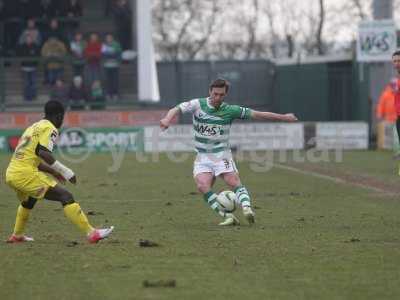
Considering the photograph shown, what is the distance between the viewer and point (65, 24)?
3831 centimetres

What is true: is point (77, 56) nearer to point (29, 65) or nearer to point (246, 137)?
point (29, 65)

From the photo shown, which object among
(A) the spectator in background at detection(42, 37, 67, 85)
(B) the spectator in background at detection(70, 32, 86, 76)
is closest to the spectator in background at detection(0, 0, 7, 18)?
(A) the spectator in background at detection(42, 37, 67, 85)

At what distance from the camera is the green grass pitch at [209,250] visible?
27.9 ft

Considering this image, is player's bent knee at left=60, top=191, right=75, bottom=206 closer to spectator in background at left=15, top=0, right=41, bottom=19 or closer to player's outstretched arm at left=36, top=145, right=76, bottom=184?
player's outstretched arm at left=36, top=145, right=76, bottom=184

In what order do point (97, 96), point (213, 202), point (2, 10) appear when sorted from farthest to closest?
point (2, 10), point (97, 96), point (213, 202)

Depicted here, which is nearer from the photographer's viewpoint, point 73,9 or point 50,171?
point 50,171

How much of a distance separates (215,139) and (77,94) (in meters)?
23.1

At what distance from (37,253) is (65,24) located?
28257 millimetres

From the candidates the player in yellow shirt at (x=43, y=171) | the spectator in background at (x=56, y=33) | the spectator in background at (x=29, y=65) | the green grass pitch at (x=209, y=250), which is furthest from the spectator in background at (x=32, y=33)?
the player in yellow shirt at (x=43, y=171)

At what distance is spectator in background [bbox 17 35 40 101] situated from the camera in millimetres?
36969

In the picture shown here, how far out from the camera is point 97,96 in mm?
36688

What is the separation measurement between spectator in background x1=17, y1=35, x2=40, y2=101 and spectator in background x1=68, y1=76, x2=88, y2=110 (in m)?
1.39

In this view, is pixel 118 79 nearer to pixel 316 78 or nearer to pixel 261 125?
pixel 261 125

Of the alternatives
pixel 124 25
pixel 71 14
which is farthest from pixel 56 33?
pixel 124 25
